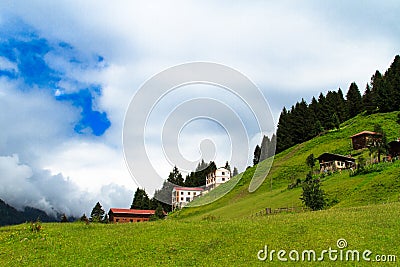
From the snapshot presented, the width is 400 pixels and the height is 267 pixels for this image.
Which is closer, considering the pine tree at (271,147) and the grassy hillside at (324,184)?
the grassy hillside at (324,184)

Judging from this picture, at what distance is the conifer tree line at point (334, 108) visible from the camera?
110 m

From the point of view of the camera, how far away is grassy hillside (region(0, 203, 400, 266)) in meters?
18.8

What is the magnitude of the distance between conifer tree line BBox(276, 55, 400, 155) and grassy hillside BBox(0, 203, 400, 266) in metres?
92.4

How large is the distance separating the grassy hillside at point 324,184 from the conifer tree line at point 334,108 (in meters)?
4.56

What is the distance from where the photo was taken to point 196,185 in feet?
432

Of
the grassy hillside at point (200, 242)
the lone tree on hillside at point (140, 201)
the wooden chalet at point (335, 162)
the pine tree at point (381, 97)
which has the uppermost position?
the pine tree at point (381, 97)

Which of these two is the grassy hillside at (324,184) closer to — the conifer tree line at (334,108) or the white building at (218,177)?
the conifer tree line at (334,108)

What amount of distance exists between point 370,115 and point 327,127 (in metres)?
12.2

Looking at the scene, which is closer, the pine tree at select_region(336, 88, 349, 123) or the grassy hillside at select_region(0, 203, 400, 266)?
the grassy hillside at select_region(0, 203, 400, 266)

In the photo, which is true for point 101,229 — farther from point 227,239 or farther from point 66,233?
point 227,239

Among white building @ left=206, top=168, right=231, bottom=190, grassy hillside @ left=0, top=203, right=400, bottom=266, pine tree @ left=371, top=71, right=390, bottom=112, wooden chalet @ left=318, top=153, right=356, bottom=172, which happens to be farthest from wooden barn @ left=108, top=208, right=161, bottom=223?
grassy hillside @ left=0, top=203, right=400, bottom=266

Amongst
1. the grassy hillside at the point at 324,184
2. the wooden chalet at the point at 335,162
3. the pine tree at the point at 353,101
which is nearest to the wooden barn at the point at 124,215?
the grassy hillside at the point at 324,184

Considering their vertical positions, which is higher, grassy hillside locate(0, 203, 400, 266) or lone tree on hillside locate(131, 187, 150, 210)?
lone tree on hillside locate(131, 187, 150, 210)

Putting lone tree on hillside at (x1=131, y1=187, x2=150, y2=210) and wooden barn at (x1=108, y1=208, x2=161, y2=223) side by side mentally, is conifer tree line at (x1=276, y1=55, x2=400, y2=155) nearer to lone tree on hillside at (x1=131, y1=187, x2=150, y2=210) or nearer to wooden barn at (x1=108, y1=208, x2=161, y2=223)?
lone tree on hillside at (x1=131, y1=187, x2=150, y2=210)
